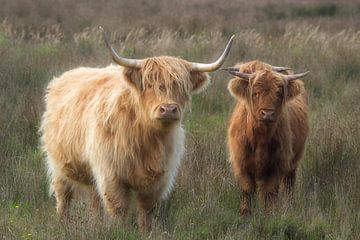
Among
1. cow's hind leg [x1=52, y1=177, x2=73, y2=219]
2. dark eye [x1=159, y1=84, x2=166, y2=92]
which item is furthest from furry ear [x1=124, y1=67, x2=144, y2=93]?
cow's hind leg [x1=52, y1=177, x2=73, y2=219]

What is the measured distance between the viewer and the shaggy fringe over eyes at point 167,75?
4.56 metres

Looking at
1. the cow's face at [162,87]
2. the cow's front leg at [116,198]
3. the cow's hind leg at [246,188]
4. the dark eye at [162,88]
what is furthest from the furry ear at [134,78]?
the cow's hind leg at [246,188]

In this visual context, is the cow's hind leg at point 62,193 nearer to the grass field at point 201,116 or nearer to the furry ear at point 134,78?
the grass field at point 201,116

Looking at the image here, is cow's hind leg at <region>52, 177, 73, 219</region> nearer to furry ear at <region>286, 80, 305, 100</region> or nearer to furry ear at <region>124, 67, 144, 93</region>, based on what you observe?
furry ear at <region>124, 67, 144, 93</region>

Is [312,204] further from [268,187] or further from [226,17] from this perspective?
[226,17]

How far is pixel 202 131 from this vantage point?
7.58 m

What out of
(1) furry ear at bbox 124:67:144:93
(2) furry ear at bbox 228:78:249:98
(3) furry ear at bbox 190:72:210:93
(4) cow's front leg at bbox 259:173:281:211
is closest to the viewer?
(1) furry ear at bbox 124:67:144:93

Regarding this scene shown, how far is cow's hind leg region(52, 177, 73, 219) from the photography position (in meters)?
5.50

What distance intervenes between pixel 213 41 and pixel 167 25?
3.39m

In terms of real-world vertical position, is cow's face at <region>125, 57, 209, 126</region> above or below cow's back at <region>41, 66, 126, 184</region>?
above

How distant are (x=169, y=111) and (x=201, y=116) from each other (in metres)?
4.17

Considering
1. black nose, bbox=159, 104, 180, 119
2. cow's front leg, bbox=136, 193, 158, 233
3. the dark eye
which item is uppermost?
the dark eye

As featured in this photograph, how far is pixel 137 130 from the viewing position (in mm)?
4742

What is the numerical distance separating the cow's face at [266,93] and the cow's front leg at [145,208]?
114 centimetres
